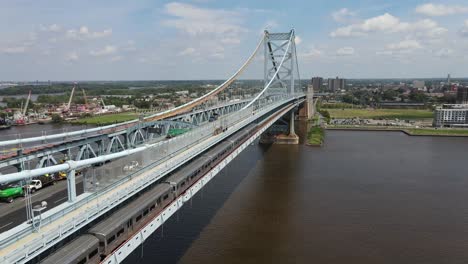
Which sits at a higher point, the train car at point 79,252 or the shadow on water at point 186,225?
the train car at point 79,252

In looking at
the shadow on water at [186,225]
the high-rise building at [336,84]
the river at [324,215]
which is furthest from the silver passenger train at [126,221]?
the high-rise building at [336,84]

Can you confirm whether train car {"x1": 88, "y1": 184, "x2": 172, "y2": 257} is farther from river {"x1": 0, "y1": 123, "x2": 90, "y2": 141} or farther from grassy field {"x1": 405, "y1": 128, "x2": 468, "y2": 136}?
grassy field {"x1": 405, "y1": 128, "x2": 468, "y2": 136}

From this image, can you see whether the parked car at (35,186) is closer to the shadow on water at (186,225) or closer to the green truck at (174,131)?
the shadow on water at (186,225)

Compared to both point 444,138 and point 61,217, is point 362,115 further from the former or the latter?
point 61,217

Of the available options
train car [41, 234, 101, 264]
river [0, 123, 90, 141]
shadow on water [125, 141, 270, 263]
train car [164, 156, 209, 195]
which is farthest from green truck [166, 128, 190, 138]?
train car [41, 234, 101, 264]

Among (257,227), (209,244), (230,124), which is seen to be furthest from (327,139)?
(209,244)

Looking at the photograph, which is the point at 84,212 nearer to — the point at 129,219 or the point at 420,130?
the point at 129,219

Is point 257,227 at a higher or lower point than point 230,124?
lower
